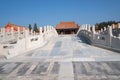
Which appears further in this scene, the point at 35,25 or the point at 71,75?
the point at 35,25

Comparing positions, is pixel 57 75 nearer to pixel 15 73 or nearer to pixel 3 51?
pixel 15 73

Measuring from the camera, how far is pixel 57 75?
7039 mm

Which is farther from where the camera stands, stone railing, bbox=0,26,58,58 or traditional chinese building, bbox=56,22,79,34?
traditional chinese building, bbox=56,22,79,34

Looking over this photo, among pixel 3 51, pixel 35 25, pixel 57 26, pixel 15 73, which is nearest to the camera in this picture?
pixel 15 73

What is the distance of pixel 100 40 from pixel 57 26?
43.4 meters

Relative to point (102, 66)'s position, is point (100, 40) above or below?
above

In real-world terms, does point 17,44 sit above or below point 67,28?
below

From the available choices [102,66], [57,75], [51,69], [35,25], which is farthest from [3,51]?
[35,25]

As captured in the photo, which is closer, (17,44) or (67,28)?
(17,44)

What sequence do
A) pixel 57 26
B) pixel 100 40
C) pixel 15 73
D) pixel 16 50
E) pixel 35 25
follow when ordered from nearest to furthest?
1. pixel 15 73
2. pixel 16 50
3. pixel 100 40
4. pixel 57 26
5. pixel 35 25

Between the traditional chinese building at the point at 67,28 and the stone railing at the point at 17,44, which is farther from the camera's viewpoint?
the traditional chinese building at the point at 67,28

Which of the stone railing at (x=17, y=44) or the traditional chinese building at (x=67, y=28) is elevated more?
the traditional chinese building at (x=67, y=28)

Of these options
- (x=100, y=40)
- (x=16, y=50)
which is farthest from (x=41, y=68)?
(x=100, y=40)

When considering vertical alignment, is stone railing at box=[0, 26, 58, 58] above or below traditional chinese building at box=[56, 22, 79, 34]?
below
